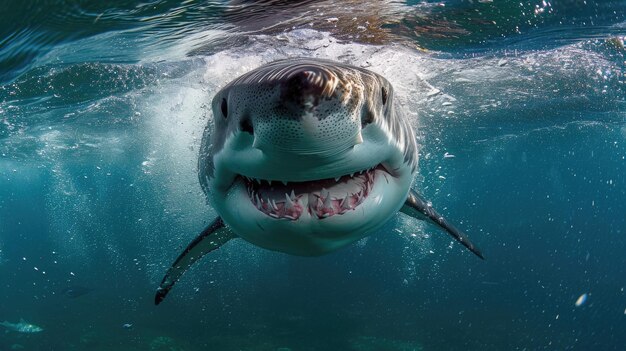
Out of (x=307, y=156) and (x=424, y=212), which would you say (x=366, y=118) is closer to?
(x=307, y=156)

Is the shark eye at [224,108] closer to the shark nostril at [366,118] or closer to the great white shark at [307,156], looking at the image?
the great white shark at [307,156]

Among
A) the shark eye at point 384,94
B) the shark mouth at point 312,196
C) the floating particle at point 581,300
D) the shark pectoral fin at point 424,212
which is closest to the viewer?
the shark mouth at point 312,196

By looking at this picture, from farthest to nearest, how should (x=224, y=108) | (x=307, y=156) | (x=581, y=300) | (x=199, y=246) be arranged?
1. (x=581, y=300)
2. (x=199, y=246)
3. (x=224, y=108)
4. (x=307, y=156)

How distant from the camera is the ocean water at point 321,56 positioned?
26.6 ft

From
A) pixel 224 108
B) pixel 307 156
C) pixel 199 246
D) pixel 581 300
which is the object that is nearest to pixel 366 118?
pixel 307 156

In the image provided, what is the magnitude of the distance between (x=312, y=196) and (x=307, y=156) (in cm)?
38

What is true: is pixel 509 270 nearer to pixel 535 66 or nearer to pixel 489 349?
pixel 489 349

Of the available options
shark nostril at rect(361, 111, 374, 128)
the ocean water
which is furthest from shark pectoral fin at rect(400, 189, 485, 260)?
the ocean water

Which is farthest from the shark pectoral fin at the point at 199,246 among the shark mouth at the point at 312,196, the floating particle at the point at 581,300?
the floating particle at the point at 581,300

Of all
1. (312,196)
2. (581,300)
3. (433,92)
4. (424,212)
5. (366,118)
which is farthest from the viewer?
(581,300)

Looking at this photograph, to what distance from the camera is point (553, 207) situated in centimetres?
8344

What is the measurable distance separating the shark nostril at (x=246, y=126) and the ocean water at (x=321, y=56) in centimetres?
540

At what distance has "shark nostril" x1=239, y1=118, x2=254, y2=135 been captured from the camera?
1.84 m

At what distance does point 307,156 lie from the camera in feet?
5.79
